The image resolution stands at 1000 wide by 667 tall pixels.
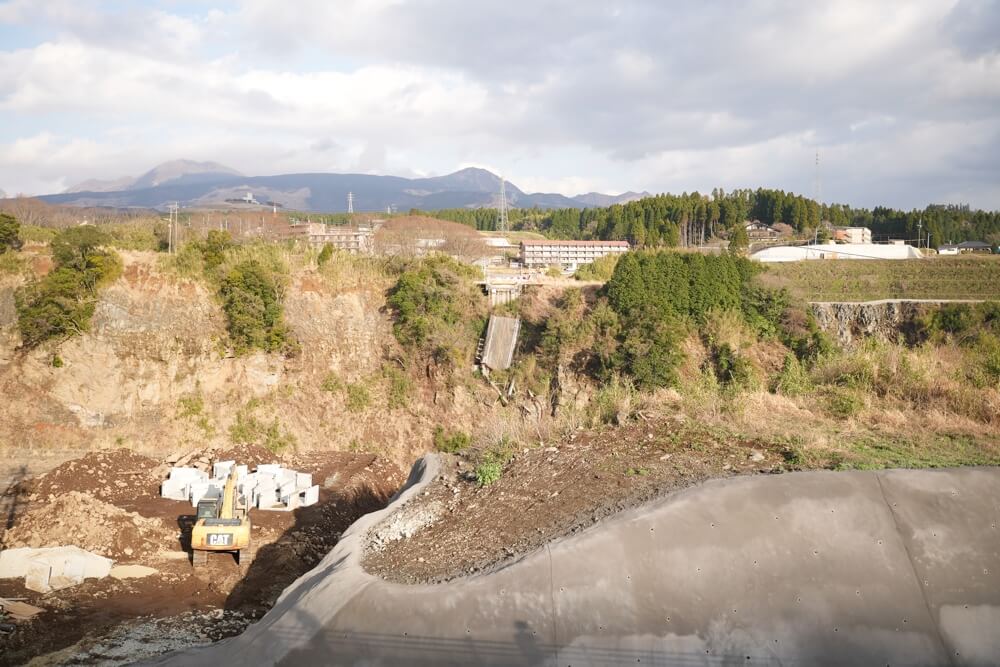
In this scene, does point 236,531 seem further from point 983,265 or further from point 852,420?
point 983,265

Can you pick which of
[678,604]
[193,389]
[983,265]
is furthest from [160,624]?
[983,265]

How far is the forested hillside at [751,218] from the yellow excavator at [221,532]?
3104cm

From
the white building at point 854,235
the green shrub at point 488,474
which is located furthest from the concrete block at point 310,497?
the white building at point 854,235

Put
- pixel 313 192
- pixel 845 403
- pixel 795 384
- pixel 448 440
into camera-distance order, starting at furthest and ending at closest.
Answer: pixel 313 192, pixel 448 440, pixel 795 384, pixel 845 403

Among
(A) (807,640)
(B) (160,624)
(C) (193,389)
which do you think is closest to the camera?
(A) (807,640)

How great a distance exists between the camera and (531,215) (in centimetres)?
6397

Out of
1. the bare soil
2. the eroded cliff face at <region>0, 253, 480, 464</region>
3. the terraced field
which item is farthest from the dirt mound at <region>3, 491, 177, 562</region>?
the terraced field

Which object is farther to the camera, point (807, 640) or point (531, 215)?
point (531, 215)

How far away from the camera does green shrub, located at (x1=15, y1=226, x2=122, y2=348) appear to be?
18203 mm

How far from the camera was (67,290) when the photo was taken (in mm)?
18609

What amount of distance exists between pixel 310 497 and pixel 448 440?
562cm

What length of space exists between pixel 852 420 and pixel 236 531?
9259 mm

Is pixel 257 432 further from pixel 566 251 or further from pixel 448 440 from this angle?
pixel 566 251

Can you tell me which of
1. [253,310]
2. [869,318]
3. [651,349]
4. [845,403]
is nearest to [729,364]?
[651,349]
